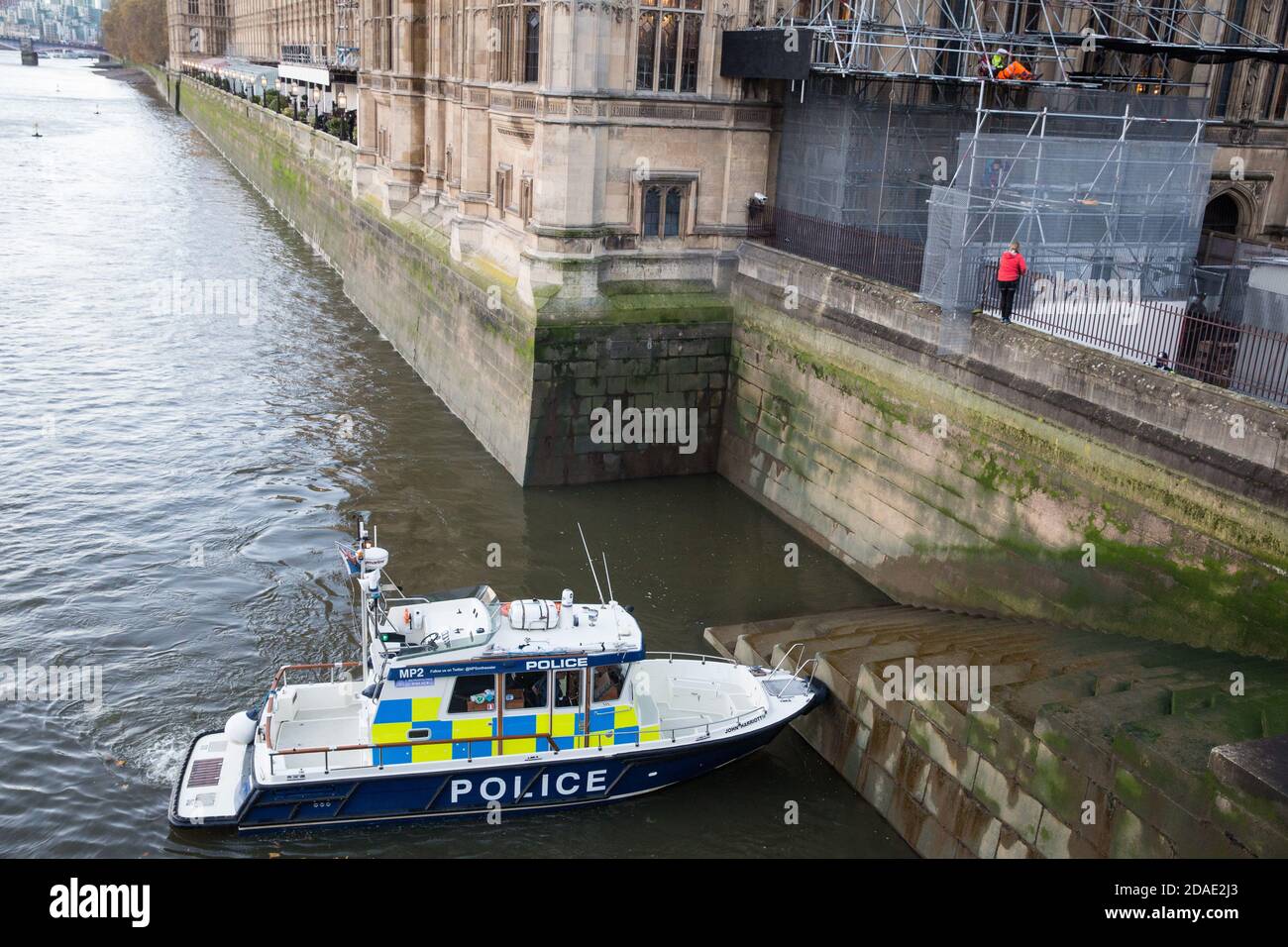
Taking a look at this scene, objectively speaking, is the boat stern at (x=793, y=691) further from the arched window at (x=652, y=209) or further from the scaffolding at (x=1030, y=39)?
the scaffolding at (x=1030, y=39)

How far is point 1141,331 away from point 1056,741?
9.83 metres

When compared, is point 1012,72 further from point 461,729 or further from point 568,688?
point 461,729

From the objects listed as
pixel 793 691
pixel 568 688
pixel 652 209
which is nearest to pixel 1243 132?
pixel 652 209

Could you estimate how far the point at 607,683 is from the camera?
1677cm

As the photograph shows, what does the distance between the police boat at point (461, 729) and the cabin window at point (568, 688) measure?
19 mm

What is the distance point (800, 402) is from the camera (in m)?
26.4

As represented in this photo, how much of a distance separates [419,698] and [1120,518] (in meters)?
10.6

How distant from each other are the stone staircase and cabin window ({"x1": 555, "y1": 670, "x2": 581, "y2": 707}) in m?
3.86

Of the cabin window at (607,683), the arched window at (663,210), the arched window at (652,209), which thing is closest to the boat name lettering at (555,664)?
the cabin window at (607,683)

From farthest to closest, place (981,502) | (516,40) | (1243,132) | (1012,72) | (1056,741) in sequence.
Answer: (1243,132)
(516,40)
(1012,72)
(981,502)
(1056,741)

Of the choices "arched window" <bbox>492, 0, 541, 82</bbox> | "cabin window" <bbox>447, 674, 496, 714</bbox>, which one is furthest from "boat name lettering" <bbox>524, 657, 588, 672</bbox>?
"arched window" <bbox>492, 0, 541, 82</bbox>

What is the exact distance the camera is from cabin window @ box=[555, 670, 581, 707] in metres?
16.5

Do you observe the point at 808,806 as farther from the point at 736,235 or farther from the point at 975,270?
the point at 736,235

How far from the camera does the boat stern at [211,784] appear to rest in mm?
15922
